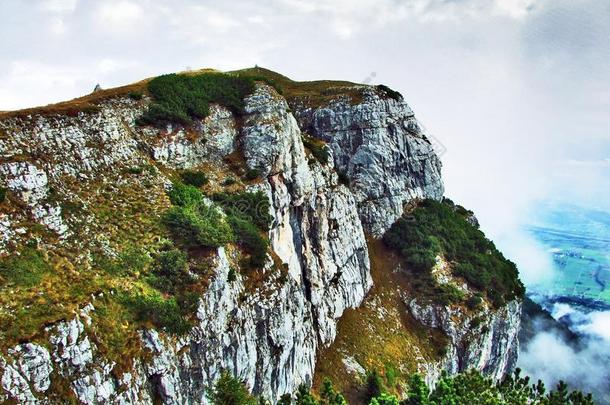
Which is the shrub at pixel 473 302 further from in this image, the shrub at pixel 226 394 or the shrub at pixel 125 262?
the shrub at pixel 125 262

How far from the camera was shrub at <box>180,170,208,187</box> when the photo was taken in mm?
57781

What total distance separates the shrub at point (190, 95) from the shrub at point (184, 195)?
1240 centimetres

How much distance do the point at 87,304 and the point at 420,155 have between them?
277 feet

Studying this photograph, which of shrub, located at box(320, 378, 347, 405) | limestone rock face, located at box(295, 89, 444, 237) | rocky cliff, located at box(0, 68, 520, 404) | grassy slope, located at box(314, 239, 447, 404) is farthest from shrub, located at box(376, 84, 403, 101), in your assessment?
shrub, located at box(320, 378, 347, 405)

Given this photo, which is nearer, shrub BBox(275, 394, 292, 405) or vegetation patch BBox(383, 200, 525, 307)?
shrub BBox(275, 394, 292, 405)

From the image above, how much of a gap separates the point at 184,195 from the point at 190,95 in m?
22.3

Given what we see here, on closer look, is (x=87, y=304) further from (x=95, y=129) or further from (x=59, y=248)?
(x=95, y=129)

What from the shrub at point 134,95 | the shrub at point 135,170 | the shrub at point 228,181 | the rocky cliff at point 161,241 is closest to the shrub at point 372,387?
the rocky cliff at point 161,241

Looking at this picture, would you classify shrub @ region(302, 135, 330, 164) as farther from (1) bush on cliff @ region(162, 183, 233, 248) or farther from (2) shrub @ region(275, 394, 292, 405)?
(2) shrub @ region(275, 394, 292, 405)

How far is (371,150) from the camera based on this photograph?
317ft

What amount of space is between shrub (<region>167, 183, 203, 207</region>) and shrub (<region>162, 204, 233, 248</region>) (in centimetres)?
115

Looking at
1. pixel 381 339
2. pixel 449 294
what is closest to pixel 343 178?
pixel 449 294

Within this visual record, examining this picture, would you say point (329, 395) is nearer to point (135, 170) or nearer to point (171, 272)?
point (171, 272)

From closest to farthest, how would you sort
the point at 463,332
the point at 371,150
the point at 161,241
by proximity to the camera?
1. the point at 161,241
2. the point at 463,332
3. the point at 371,150
